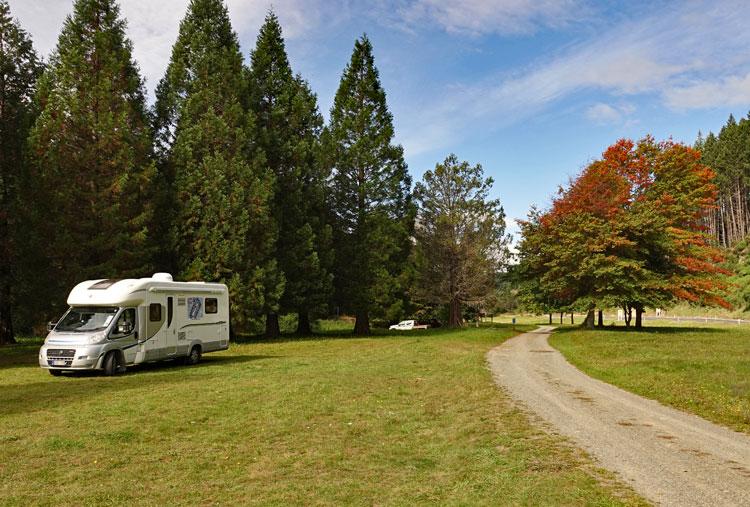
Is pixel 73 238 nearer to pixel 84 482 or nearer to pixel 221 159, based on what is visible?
pixel 221 159

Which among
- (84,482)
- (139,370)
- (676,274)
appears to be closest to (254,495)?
(84,482)

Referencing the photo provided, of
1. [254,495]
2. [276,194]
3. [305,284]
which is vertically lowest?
[254,495]

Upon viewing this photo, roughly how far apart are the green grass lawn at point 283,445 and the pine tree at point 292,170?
20.3m

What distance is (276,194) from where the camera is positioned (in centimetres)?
3797

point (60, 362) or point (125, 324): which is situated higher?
point (125, 324)

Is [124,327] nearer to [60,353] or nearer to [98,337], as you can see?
[98,337]

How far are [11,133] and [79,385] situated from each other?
23.1 metres

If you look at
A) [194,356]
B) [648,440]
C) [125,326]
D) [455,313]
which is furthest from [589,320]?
[648,440]

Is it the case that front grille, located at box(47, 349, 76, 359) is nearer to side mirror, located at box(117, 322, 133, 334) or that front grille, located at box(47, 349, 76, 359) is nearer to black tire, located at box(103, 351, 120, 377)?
black tire, located at box(103, 351, 120, 377)

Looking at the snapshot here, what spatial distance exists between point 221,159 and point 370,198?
12.4 metres

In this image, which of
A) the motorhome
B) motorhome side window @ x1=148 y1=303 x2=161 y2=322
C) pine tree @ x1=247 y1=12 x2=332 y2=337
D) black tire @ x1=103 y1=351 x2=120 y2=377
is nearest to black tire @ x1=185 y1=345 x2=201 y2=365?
the motorhome

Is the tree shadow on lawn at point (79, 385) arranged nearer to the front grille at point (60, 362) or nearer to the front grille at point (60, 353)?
the front grille at point (60, 362)

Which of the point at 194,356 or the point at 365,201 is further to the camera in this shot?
the point at 365,201

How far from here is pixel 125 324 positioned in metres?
18.1
